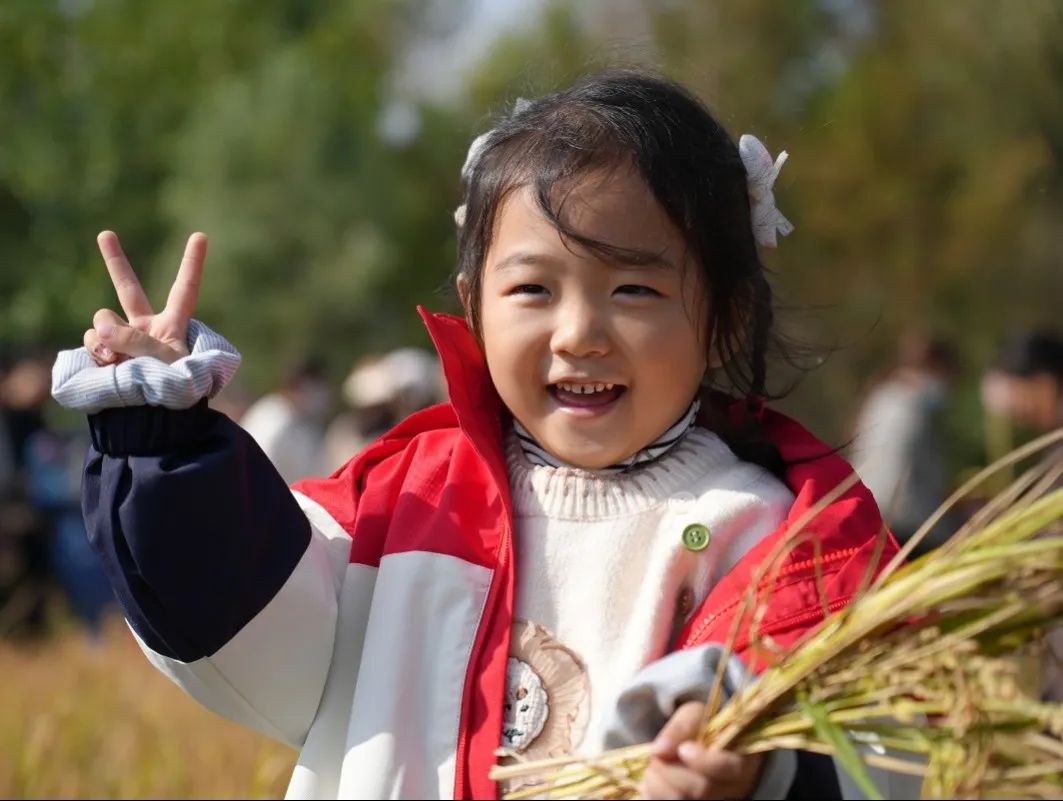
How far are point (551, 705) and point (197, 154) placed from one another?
2586cm

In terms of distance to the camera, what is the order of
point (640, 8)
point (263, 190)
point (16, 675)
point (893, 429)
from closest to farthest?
point (16, 675), point (893, 429), point (640, 8), point (263, 190)

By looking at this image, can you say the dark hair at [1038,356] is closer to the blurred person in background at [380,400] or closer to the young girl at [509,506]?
the blurred person in background at [380,400]

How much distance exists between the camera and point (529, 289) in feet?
7.50

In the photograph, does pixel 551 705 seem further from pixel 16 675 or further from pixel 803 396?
pixel 803 396

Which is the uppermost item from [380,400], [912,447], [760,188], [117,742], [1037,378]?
[760,188]

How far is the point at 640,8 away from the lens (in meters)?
20.5

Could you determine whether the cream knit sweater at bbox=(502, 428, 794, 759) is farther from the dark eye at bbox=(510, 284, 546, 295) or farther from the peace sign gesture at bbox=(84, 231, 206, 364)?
the peace sign gesture at bbox=(84, 231, 206, 364)

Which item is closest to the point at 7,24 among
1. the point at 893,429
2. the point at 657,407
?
the point at 893,429

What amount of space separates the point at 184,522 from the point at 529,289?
1.92 ft

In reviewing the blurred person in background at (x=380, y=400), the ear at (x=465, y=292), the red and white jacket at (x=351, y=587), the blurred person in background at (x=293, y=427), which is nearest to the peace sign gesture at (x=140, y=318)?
the red and white jacket at (x=351, y=587)

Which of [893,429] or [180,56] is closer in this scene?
[893,429]

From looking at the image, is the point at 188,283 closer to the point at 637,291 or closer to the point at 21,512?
the point at 637,291

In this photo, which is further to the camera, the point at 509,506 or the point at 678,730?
the point at 509,506

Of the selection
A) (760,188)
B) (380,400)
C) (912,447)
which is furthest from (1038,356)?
(760,188)
